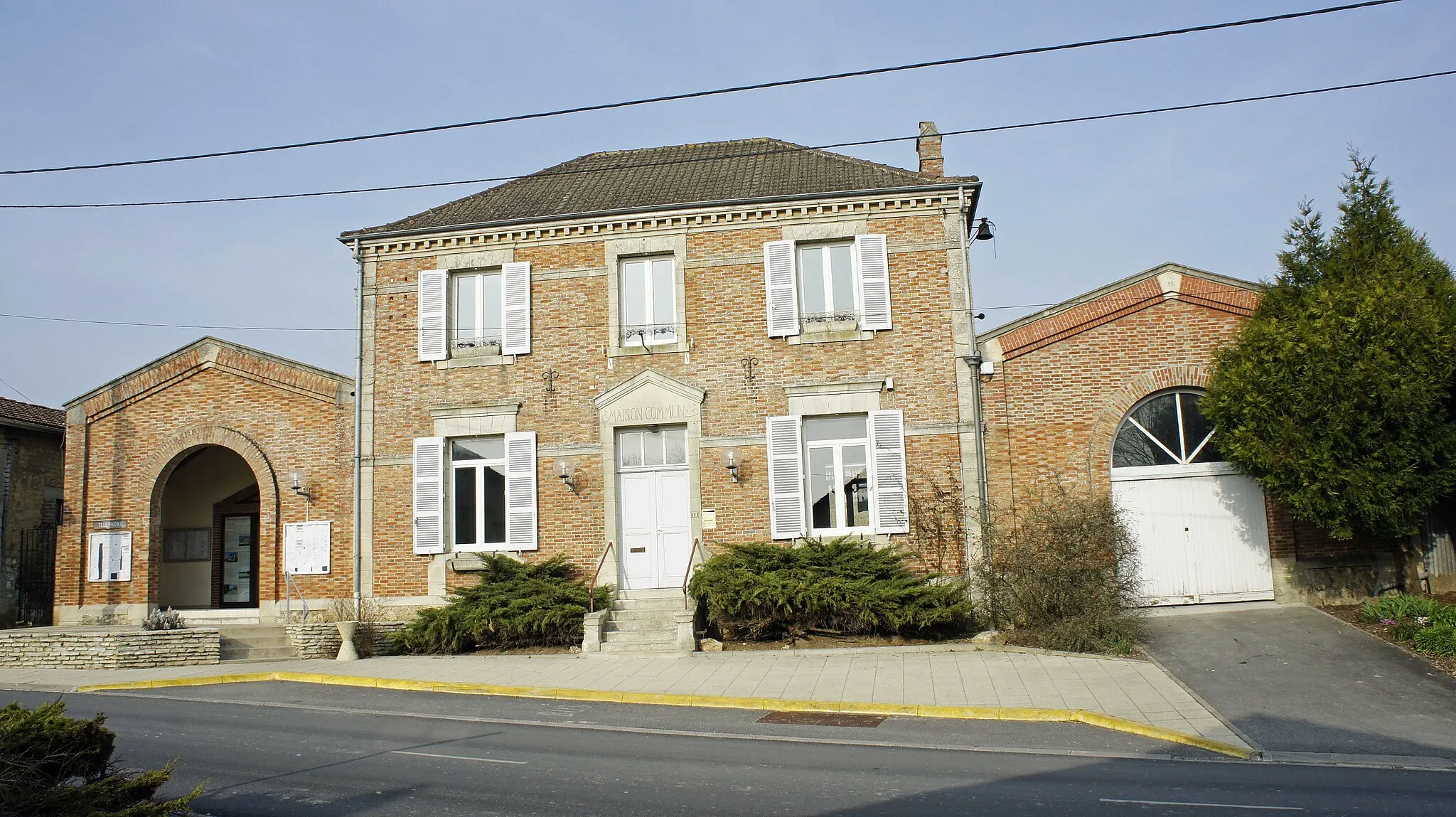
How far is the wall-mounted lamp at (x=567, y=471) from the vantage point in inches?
672

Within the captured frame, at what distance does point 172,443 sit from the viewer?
1888 centimetres

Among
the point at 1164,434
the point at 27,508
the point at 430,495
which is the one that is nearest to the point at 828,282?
the point at 1164,434

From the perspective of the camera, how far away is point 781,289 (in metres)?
17.0

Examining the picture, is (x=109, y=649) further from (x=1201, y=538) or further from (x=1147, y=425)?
(x=1201, y=538)

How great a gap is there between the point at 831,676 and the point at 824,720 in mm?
2011

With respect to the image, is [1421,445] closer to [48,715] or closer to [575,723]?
[575,723]

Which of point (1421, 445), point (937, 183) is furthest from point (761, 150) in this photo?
point (1421, 445)

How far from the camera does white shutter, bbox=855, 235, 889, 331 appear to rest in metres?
16.8

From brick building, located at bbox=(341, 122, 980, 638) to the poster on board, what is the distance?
31.9 inches

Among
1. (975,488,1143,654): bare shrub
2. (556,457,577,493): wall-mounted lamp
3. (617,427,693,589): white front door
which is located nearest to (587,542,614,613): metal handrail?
(617,427,693,589): white front door

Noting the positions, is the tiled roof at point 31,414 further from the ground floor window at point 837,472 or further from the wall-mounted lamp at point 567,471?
the ground floor window at point 837,472

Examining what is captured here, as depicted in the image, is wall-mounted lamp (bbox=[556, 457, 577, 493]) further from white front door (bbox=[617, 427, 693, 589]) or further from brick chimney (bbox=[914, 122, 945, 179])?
brick chimney (bbox=[914, 122, 945, 179])

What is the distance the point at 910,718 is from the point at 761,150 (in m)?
12.0

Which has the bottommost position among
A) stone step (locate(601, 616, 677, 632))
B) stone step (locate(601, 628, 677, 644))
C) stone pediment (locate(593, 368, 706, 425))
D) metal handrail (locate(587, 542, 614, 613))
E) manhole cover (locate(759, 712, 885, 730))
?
manhole cover (locate(759, 712, 885, 730))
